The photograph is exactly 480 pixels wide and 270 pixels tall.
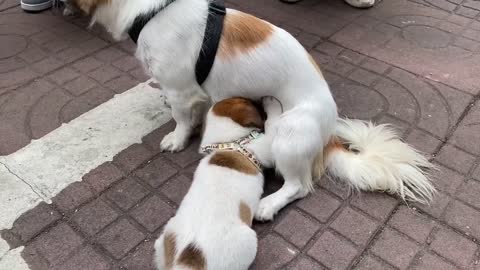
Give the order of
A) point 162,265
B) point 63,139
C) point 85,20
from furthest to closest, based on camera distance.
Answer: point 85,20 → point 63,139 → point 162,265

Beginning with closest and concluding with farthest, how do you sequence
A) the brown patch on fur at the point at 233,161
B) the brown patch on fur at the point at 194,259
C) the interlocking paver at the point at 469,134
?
the brown patch on fur at the point at 194,259 → the brown patch on fur at the point at 233,161 → the interlocking paver at the point at 469,134

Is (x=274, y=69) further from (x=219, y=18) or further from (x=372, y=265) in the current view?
(x=372, y=265)

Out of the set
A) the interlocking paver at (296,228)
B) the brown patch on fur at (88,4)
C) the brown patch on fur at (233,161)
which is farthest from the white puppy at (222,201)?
the brown patch on fur at (88,4)

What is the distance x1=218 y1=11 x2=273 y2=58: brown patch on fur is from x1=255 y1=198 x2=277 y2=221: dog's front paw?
0.83 metres

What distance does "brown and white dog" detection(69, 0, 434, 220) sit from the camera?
93.6 inches

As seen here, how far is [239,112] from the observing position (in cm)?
232

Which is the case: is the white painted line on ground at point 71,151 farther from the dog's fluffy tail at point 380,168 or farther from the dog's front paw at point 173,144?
the dog's fluffy tail at point 380,168

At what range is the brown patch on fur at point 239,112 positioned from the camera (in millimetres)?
2309

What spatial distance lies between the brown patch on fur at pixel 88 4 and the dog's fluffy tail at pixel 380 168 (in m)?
1.46

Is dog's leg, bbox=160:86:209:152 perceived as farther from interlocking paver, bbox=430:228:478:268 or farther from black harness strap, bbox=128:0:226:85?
interlocking paver, bbox=430:228:478:268

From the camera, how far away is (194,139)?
295 cm

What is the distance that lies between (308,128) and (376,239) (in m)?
0.67

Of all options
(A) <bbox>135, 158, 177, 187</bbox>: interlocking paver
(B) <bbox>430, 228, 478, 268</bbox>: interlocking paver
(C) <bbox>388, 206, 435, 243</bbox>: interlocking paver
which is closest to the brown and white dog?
(C) <bbox>388, 206, 435, 243</bbox>: interlocking paver

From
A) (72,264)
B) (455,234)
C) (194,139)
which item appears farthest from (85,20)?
(455,234)
